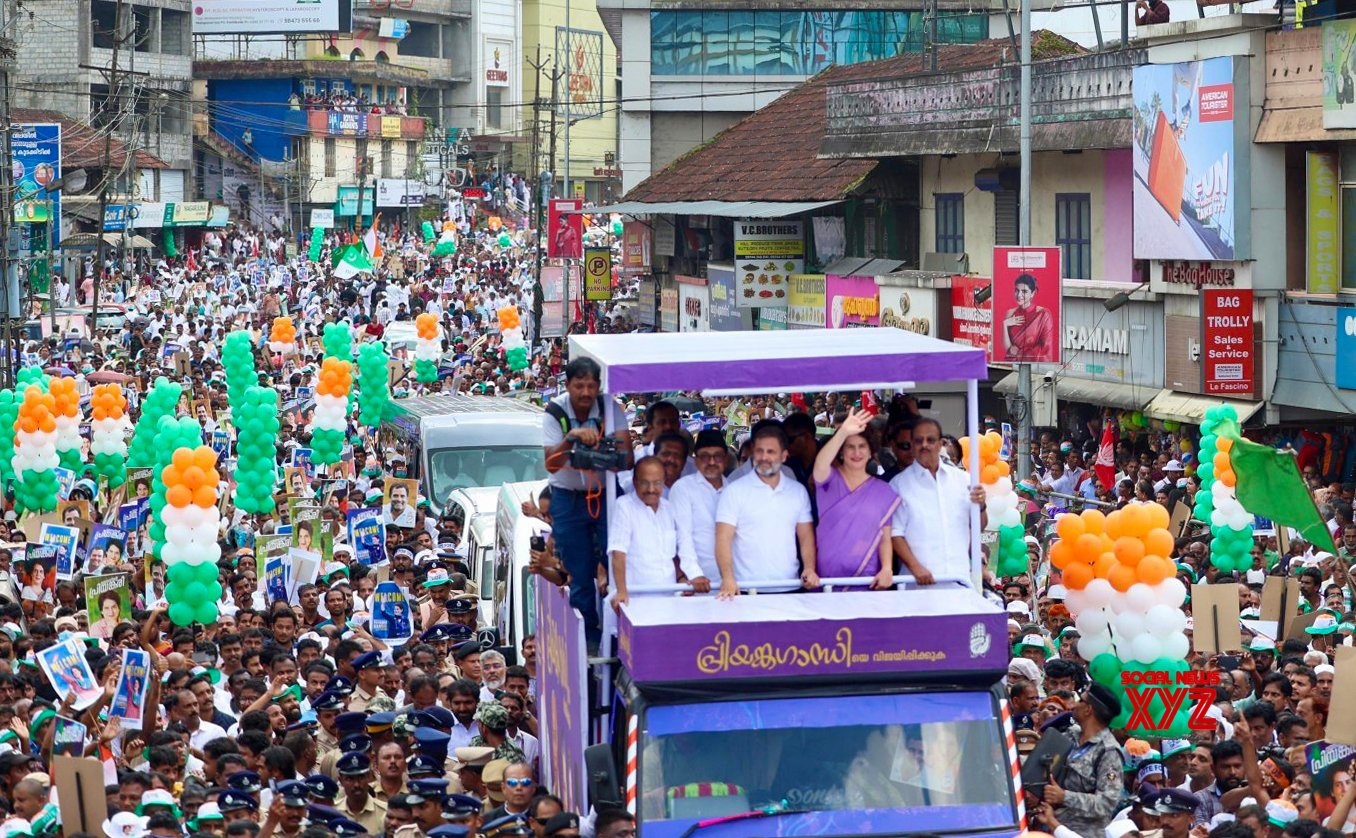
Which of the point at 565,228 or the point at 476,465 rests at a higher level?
the point at 565,228

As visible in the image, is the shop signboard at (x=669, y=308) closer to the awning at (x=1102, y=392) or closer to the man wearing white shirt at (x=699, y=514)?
the awning at (x=1102, y=392)

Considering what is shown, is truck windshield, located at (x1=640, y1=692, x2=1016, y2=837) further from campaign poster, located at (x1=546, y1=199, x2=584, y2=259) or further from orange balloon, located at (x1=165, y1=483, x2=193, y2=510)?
campaign poster, located at (x1=546, y1=199, x2=584, y2=259)

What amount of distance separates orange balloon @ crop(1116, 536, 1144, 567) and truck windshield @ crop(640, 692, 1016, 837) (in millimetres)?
3712

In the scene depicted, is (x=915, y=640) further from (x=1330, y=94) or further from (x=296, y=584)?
(x=1330, y=94)

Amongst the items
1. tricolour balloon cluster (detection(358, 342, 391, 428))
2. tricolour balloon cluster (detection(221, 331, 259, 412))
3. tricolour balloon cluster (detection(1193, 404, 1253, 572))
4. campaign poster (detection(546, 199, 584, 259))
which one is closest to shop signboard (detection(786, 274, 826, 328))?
campaign poster (detection(546, 199, 584, 259))

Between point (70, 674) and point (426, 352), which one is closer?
point (70, 674)

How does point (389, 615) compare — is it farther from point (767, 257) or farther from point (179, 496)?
point (767, 257)

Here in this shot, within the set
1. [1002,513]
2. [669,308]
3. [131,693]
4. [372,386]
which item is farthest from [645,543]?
[669,308]

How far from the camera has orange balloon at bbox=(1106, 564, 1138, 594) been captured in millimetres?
11883

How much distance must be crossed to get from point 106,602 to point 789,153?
27.0 m

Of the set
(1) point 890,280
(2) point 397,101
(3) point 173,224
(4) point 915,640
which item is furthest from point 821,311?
(2) point 397,101

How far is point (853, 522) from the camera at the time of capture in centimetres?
921

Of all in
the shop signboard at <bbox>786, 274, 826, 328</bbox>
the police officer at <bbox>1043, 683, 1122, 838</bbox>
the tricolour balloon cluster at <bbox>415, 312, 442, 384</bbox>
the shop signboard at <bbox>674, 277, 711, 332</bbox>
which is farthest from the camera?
the shop signboard at <bbox>674, 277, 711, 332</bbox>

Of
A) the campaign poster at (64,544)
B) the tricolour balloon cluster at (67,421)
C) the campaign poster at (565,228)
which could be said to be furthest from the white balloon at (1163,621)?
the campaign poster at (565,228)
